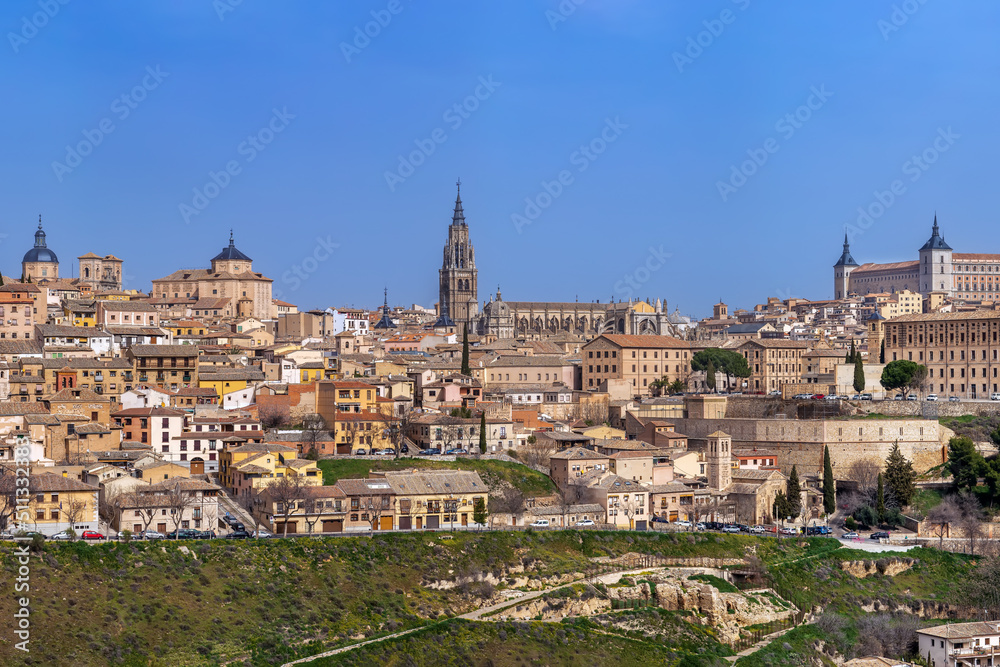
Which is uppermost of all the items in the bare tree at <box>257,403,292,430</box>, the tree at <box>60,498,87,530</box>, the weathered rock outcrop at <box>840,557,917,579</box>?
the bare tree at <box>257,403,292,430</box>

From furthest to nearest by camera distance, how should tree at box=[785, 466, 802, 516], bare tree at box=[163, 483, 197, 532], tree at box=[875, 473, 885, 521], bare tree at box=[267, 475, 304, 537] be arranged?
tree at box=[785, 466, 802, 516] → tree at box=[875, 473, 885, 521] → bare tree at box=[267, 475, 304, 537] → bare tree at box=[163, 483, 197, 532]

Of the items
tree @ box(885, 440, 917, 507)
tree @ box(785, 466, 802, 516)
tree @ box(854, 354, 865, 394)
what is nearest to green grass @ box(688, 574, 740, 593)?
tree @ box(785, 466, 802, 516)

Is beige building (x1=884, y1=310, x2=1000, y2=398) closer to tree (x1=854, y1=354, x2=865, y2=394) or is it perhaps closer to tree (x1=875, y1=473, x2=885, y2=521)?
tree (x1=854, y1=354, x2=865, y2=394)

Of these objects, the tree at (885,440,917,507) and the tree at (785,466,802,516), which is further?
the tree at (885,440,917,507)

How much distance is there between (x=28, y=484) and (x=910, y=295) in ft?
418

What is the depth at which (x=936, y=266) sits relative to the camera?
550ft

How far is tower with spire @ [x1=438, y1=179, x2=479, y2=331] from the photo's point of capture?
6152 inches

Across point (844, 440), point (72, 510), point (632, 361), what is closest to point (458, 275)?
point (632, 361)

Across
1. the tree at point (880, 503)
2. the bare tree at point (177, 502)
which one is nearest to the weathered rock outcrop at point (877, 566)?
the tree at point (880, 503)

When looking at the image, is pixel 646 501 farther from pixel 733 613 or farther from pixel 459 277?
pixel 459 277

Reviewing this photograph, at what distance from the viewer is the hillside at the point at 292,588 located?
1490 inches

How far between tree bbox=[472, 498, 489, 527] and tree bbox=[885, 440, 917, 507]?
21585 mm

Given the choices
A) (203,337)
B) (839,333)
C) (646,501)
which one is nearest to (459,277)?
(839,333)

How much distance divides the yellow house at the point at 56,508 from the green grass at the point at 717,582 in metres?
21.8
